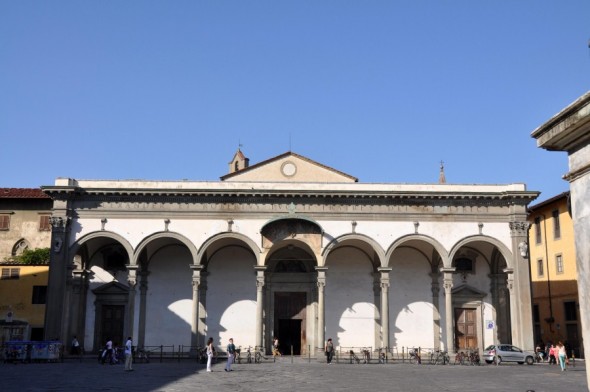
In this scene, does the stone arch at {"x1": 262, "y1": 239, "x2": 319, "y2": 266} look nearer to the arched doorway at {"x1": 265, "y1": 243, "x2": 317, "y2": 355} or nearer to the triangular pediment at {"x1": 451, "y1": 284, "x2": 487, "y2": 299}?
the arched doorway at {"x1": 265, "y1": 243, "x2": 317, "y2": 355}

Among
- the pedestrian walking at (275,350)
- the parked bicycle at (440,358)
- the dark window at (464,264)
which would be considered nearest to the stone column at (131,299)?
the pedestrian walking at (275,350)

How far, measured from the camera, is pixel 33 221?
3944 cm

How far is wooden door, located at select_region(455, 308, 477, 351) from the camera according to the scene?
105ft

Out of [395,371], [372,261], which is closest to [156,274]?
[372,261]

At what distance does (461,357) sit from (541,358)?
4.37 metres

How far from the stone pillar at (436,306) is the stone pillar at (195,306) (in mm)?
12086

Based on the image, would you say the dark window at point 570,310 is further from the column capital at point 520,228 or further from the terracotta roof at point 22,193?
→ the terracotta roof at point 22,193

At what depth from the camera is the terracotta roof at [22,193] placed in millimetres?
39188

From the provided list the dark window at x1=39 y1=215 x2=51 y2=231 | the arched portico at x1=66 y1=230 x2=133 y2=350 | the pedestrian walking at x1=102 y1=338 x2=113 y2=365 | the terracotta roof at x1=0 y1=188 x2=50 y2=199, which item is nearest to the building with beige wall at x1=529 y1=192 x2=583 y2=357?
the arched portico at x1=66 y1=230 x2=133 y2=350

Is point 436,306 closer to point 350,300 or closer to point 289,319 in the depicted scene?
point 350,300

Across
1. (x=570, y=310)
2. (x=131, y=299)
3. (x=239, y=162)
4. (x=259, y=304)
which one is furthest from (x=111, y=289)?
(x=239, y=162)

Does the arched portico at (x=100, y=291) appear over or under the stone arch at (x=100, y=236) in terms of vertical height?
under

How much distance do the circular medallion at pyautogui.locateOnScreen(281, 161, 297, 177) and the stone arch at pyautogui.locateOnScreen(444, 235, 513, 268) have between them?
11.9 metres

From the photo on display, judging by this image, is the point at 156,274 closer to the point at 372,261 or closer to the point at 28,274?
the point at 28,274
